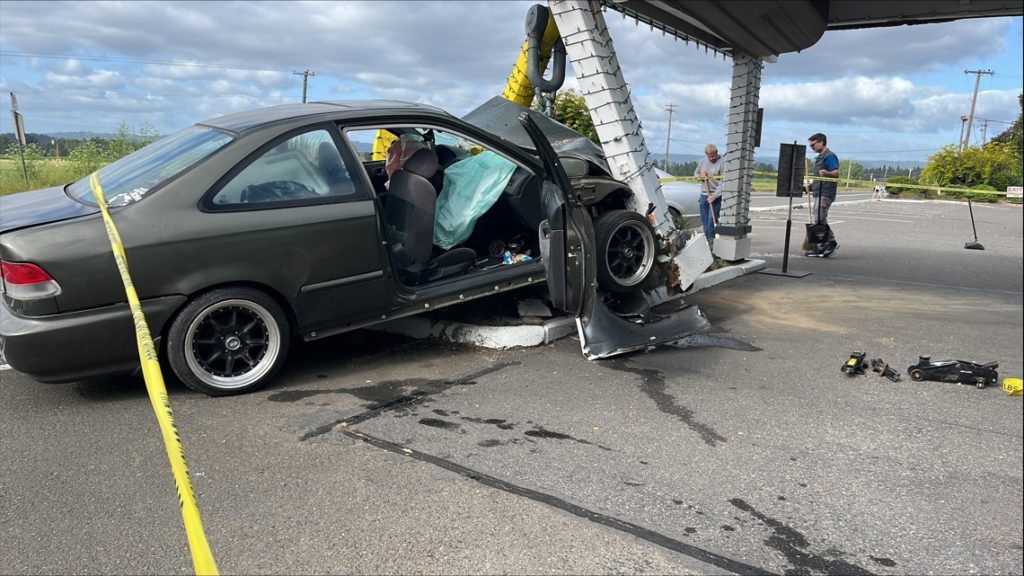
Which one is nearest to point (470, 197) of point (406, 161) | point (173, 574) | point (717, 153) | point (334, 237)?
point (406, 161)

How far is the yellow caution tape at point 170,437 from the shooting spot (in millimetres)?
Answer: 2123

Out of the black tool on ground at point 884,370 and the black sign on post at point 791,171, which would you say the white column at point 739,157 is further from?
the black tool on ground at point 884,370

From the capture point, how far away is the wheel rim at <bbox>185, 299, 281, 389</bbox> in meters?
4.43

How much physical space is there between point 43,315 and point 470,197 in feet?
9.86

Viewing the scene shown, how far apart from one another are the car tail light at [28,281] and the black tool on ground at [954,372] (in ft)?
17.9

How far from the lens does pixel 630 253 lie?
6133 mm

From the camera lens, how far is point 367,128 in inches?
203

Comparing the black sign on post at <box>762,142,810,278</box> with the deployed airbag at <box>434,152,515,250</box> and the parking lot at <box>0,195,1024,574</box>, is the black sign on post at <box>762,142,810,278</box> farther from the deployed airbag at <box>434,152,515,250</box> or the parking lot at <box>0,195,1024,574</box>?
the deployed airbag at <box>434,152,515,250</box>

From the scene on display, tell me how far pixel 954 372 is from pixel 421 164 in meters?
4.05

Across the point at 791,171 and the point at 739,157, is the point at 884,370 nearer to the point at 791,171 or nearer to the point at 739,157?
the point at 791,171

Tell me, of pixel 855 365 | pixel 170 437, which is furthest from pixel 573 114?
pixel 170 437

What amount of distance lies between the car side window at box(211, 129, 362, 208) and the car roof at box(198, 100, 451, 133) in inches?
9.5

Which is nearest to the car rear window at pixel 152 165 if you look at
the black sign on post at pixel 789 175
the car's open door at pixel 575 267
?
the car's open door at pixel 575 267

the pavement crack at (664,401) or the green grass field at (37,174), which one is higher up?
the green grass field at (37,174)
